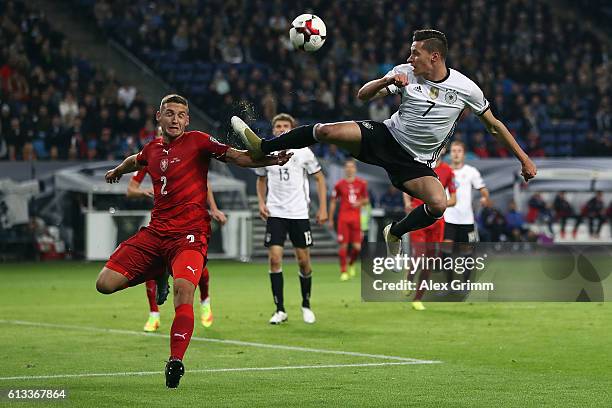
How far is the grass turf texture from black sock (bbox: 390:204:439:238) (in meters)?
1.22

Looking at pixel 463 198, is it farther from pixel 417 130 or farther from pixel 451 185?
pixel 417 130

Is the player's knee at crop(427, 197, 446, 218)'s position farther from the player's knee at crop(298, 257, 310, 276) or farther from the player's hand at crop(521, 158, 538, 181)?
the player's knee at crop(298, 257, 310, 276)

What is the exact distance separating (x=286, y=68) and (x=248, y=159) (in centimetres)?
2319

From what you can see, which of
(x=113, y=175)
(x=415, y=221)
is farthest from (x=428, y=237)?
(x=113, y=175)

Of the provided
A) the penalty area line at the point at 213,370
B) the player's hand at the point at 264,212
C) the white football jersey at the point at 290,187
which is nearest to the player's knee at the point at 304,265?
the white football jersey at the point at 290,187

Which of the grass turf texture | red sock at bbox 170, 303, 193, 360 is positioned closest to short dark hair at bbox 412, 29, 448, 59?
the grass turf texture

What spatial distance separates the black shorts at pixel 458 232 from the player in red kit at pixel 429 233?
9.0 inches

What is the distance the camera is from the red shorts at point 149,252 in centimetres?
927

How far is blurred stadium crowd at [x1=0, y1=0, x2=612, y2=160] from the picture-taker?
28.9 metres

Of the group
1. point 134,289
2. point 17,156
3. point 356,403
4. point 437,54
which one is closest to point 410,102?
point 437,54

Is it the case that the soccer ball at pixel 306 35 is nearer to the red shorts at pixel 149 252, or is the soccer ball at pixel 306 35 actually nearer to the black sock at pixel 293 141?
the black sock at pixel 293 141

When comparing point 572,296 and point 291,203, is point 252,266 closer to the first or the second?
point 572,296

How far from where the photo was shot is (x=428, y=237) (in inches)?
651

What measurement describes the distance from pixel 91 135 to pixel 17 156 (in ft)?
6.87
